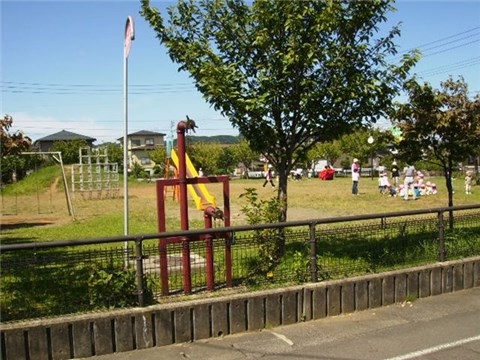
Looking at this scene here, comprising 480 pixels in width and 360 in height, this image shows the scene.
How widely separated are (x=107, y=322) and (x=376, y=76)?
540 centimetres

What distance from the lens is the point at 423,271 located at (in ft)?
22.2

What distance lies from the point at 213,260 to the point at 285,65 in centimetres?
292

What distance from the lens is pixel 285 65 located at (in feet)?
23.5

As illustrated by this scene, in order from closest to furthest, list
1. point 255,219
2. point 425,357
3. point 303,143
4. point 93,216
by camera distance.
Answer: point 425,357
point 255,219
point 303,143
point 93,216

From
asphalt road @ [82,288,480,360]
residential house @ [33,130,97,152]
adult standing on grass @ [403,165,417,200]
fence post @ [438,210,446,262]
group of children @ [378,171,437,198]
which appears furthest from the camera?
residential house @ [33,130,97,152]

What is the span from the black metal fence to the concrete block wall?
9.6 inches

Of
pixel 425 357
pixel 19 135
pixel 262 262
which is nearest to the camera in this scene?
pixel 425 357

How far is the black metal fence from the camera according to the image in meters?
5.00

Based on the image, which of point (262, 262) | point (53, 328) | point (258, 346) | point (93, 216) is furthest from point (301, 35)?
point (93, 216)

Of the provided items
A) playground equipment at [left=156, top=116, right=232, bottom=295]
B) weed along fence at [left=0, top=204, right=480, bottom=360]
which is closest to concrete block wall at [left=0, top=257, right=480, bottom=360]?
weed along fence at [left=0, top=204, right=480, bottom=360]

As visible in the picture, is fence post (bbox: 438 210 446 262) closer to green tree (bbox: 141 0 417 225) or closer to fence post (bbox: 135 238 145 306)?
green tree (bbox: 141 0 417 225)

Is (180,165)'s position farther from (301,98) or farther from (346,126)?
(346,126)

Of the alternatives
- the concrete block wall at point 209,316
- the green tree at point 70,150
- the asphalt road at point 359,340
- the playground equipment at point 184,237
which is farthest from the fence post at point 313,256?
the green tree at point 70,150

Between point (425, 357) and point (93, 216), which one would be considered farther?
point (93, 216)
